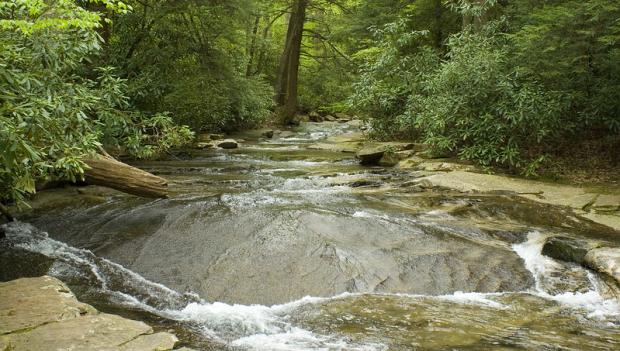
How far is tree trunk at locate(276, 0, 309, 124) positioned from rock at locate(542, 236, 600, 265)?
683 inches

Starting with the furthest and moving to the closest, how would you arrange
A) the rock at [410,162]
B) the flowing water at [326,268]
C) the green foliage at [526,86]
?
the rock at [410,162], the green foliage at [526,86], the flowing water at [326,268]

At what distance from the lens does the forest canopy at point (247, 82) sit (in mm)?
5324

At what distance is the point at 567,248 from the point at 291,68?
1779 centimetres

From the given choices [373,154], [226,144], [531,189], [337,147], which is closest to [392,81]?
[337,147]

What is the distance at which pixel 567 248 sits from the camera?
597 cm

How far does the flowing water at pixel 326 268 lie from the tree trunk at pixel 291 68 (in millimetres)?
14500

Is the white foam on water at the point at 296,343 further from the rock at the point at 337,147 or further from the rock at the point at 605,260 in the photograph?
the rock at the point at 337,147

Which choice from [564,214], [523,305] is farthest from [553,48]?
[523,305]

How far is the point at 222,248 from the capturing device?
608 cm

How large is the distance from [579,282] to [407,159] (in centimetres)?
663

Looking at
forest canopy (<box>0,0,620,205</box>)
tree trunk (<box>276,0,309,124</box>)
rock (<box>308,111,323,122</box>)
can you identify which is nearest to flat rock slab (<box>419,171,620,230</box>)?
forest canopy (<box>0,0,620,205</box>)

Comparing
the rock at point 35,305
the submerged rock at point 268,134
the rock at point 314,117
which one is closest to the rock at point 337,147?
the submerged rock at point 268,134

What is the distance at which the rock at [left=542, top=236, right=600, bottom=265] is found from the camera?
5.85 meters

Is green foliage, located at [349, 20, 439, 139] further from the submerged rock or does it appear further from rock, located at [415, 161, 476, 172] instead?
the submerged rock
